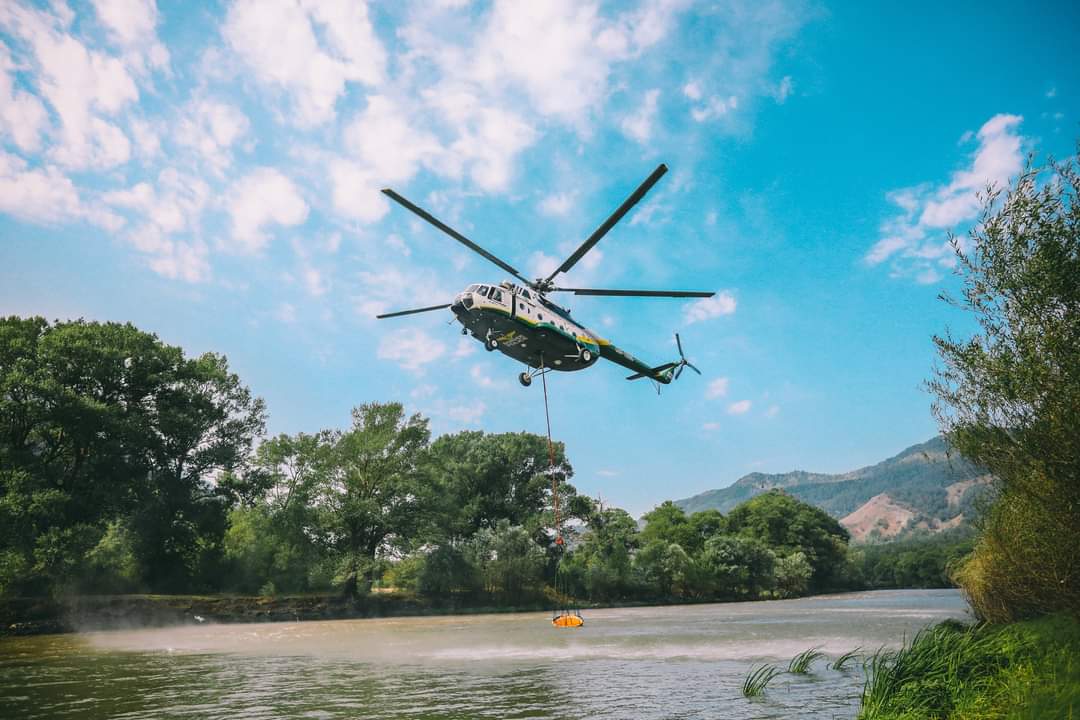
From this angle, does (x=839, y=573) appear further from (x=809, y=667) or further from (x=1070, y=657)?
(x=1070, y=657)

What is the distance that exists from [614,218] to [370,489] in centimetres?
4896

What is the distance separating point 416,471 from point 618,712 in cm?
5086

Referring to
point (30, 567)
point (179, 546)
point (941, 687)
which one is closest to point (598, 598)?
point (179, 546)

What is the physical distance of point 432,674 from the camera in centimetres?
2238

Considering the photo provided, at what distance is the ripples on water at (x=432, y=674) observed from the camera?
15.9 metres

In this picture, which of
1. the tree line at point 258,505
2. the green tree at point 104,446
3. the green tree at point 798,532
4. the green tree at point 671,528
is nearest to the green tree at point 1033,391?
the tree line at point 258,505

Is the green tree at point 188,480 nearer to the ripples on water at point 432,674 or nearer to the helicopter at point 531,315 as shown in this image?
the ripples on water at point 432,674

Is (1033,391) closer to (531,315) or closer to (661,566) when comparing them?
(531,315)

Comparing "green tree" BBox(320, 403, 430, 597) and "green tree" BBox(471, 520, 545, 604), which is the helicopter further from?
"green tree" BBox(471, 520, 545, 604)

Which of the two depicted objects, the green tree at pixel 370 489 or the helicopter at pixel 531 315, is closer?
the helicopter at pixel 531 315

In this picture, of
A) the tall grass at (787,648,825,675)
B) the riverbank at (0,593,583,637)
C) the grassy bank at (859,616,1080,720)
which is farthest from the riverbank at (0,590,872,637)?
the grassy bank at (859,616,1080,720)

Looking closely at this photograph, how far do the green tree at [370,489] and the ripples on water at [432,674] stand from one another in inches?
780

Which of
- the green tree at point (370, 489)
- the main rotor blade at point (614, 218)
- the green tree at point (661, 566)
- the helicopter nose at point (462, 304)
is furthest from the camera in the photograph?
the green tree at point (661, 566)

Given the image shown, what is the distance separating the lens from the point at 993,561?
20.3 metres
